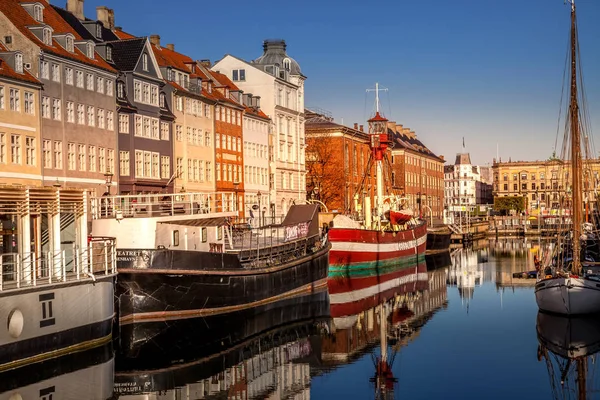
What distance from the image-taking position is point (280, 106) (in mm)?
87750

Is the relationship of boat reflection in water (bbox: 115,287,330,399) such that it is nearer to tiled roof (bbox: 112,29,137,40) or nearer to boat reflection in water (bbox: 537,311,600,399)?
boat reflection in water (bbox: 537,311,600,399)

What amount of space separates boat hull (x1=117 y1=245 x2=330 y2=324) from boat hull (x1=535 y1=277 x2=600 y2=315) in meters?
11.8

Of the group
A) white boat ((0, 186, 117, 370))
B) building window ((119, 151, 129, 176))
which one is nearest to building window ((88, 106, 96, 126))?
building window ((119, 151, 129, 176))

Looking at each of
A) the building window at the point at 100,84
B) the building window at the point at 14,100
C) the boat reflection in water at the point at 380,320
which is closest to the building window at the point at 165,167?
the building window at the point at 100,84

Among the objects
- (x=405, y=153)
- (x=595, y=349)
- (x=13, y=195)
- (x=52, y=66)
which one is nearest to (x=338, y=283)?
(x=52, y=66)

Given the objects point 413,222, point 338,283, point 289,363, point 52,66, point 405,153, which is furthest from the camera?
point 405,153

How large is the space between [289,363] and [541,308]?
13.3 m

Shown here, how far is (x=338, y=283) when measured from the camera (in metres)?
55.9

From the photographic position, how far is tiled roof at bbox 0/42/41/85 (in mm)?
46156

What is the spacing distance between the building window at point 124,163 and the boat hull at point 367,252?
13284 millimetres

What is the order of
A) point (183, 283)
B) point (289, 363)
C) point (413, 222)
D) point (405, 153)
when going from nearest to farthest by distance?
point (289, 363) < point (183, 283) < point (413, 222) < point (405, 153)

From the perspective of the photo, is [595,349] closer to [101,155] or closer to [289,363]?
[289,363]

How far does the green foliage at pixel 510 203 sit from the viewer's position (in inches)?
7544

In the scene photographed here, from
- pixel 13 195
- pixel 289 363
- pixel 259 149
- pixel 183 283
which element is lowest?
pixel 289 363
